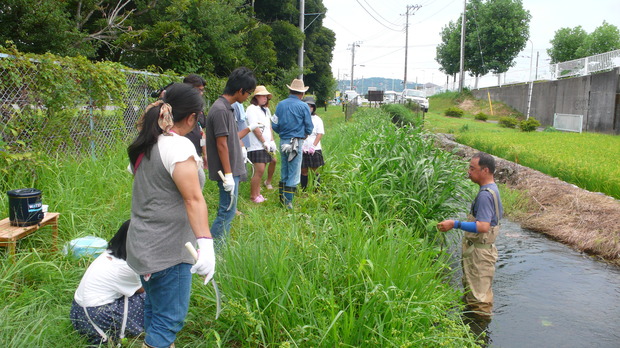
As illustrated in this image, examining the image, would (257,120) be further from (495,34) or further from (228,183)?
(495,34)

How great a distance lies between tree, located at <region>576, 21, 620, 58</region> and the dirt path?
146ft

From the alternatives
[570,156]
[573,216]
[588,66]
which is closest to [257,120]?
[573,216]

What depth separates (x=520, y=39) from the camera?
43.7 m

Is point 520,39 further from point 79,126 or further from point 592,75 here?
point 79,126

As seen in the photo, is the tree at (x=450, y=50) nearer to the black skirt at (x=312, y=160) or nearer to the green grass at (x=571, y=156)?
the green grass at (x=571, y=156)

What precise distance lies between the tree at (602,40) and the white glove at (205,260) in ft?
171

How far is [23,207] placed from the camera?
11.4ft

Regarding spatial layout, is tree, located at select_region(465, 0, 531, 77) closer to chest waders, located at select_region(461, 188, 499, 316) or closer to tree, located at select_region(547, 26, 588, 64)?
tree, located at select_region(547, 26, 588, 64)

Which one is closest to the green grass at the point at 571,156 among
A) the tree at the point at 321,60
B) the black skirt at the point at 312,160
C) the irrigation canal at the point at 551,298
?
the irrigation canal at the point at 551,298

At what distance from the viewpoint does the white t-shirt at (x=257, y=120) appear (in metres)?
5.90

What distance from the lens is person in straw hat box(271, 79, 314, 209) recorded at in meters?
5.61

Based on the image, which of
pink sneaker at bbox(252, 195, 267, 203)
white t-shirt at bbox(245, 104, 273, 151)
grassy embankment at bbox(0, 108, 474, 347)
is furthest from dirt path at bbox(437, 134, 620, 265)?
grassy embankment at bbox(0, 108, 474, 347)

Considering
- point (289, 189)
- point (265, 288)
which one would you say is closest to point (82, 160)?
point (289, 189)

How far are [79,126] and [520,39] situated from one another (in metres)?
45.5
